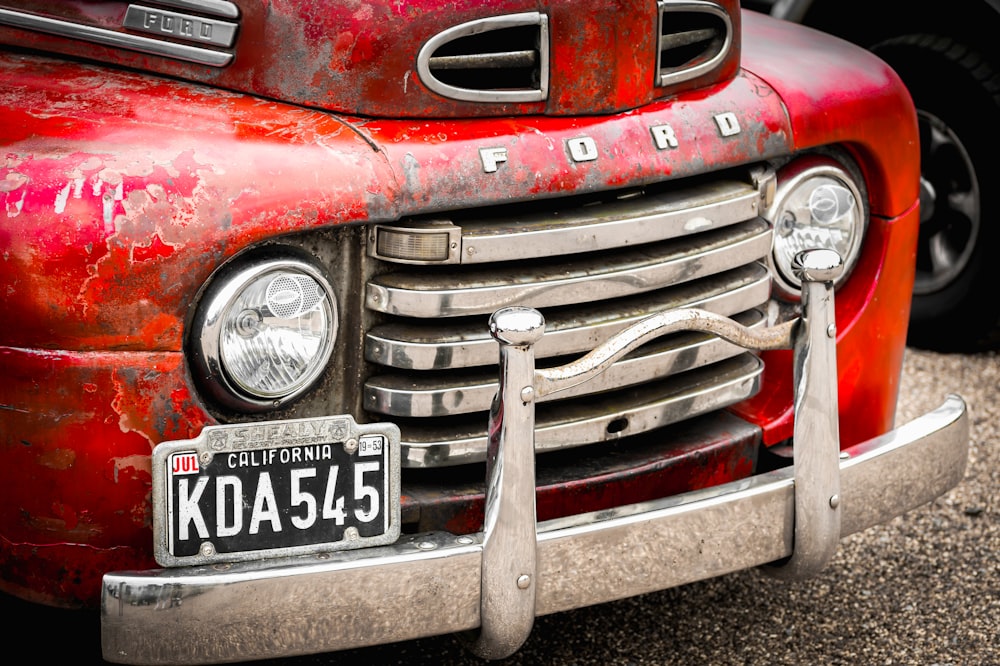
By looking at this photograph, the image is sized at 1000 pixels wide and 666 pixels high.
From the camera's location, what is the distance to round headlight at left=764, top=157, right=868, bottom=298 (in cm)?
261

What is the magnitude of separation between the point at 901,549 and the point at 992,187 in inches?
66.2

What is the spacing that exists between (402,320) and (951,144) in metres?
2.91

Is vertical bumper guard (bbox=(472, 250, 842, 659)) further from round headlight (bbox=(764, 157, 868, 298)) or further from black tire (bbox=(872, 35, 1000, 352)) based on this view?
black tire (bbox=(872, 35, 1000, 352))

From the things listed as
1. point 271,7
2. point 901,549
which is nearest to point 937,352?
point 901,549

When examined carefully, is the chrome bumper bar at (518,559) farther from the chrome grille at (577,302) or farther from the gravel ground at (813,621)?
the gravel ground at (813,621)

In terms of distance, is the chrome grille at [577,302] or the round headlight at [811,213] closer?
the chrome grille at [577,302]

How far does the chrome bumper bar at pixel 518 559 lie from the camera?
1.88 m

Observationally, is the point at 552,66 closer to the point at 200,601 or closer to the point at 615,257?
the point at 615,257

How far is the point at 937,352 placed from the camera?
14.8ft

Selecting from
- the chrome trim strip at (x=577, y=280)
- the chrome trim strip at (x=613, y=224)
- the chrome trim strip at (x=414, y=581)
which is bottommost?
the chrome trim strip at (x=414, y=581)

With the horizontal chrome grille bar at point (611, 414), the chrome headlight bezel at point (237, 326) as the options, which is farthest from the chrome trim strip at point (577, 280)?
the horizontal chrome grille bar at point (611, 414)

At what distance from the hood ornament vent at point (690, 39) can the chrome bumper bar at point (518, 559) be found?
0.51 m

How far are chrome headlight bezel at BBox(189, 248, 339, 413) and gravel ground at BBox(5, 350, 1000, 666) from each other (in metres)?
0.65

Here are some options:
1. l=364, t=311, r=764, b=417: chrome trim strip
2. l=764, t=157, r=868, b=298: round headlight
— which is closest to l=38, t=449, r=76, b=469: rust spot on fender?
l=364, t=311, r=764, b=417: chrome trim strip
